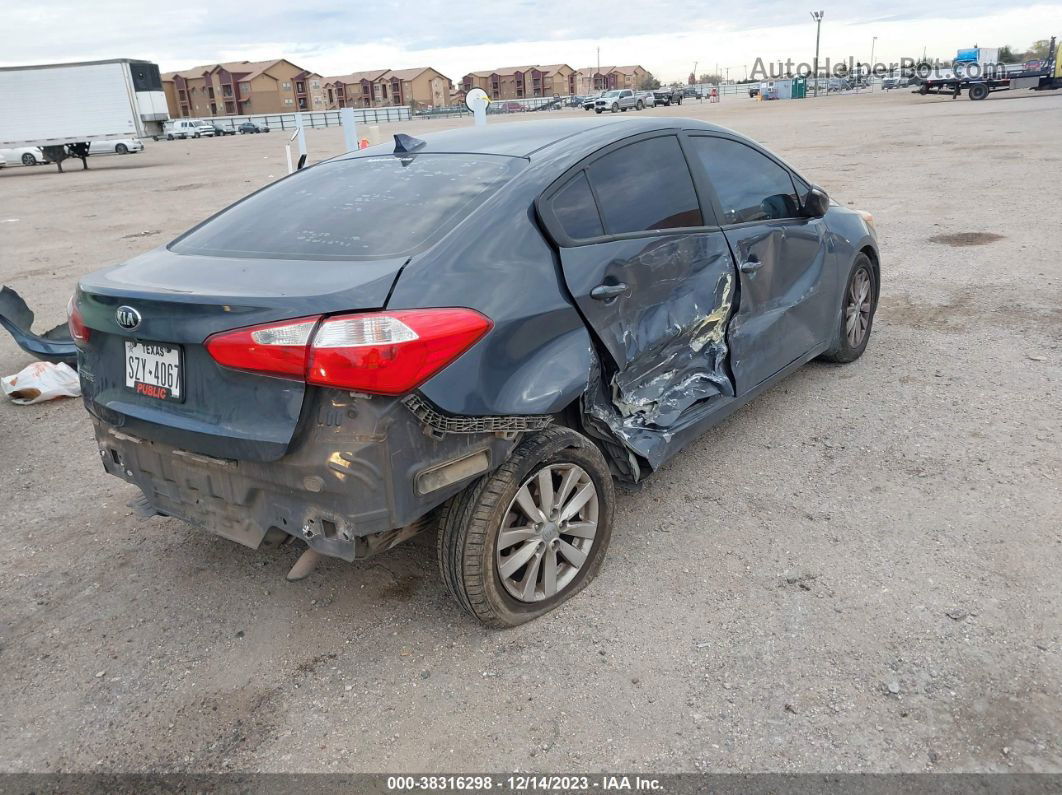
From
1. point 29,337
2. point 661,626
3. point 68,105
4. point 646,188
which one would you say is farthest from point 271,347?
point 68,105

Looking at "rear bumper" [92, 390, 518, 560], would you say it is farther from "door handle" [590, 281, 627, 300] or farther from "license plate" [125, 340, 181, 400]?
"door handle" [590, 281, 627, 300]

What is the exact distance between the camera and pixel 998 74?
44.0m

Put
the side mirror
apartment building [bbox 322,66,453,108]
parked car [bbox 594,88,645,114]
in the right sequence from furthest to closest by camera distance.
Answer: apartment building [bbox 322,66,453,108] → parked car [bbox 594,88,645,114] → the side mirror

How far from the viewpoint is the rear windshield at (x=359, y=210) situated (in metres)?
2.92

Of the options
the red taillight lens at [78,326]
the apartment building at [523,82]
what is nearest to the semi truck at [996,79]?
the red taillight lens at [78,326]

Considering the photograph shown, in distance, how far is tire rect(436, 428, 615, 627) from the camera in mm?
2777

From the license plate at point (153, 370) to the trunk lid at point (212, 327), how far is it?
0.01m

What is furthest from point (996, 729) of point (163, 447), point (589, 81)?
point (589, 81)

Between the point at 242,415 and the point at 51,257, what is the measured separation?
35.5 feet

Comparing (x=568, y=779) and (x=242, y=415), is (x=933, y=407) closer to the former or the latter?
(x=568, y=779)

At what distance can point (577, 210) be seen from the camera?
3178mm

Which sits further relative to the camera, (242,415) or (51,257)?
(51,257)

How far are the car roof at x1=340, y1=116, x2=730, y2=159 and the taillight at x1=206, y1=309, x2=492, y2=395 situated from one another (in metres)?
1.17

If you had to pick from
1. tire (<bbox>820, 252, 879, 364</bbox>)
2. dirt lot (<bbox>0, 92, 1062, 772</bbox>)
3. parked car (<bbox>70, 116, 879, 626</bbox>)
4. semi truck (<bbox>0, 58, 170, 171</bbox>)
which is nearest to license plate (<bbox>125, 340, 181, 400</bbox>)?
parked car (<bbox>70, 116, 879, 626</bbox>)
